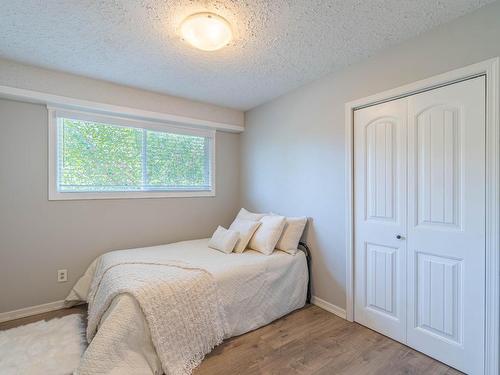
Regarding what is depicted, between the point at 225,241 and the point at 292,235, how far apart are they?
2.43 feet

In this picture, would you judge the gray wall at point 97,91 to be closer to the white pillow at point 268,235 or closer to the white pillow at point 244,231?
the white pillow at point 244,231

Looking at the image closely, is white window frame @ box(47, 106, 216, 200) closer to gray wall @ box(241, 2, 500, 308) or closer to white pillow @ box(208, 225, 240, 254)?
gray wall @ box(241, 2, 500, 308)

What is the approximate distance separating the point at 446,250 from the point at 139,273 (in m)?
2.34

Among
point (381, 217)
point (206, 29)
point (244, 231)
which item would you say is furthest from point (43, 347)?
point (381, 217)

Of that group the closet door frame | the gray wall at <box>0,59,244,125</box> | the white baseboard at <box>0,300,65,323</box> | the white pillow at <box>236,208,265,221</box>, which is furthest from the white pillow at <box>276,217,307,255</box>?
the white baseboard at <box>0,300,65,323</box>

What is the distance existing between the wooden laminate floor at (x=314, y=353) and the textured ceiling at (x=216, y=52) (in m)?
2.48

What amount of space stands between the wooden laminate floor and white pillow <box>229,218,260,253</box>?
815 millimetres

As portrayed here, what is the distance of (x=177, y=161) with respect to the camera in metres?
3.49

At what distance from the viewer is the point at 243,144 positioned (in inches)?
156

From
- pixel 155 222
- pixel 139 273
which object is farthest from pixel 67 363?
pixel 155 222

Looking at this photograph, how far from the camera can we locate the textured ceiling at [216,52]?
1.67 meters

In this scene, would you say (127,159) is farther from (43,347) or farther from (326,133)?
(326,133)

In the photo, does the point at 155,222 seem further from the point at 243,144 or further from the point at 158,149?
the point at 243,144

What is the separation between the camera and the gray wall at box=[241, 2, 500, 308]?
180cm
